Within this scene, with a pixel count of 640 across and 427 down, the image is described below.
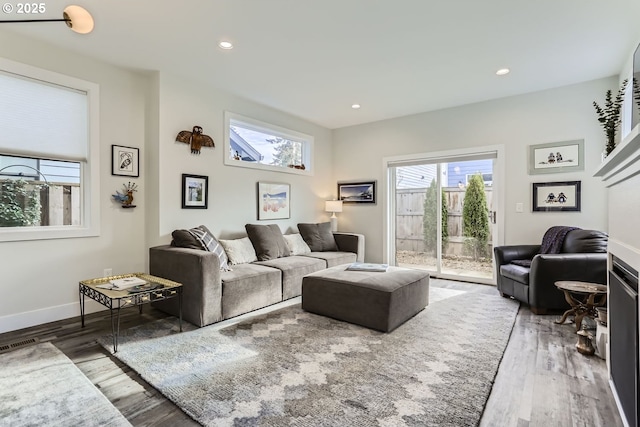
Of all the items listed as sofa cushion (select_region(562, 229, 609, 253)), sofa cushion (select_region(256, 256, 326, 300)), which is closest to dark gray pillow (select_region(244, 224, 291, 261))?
sofa cushion (select_region(256, 256, 326, 300))

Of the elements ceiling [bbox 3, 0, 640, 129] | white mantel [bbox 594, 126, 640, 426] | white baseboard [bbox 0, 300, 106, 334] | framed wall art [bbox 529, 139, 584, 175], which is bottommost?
white baseboard [bbox 0, 300, 106, 334]

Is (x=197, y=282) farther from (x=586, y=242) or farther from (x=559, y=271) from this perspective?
(x=586, y=242)

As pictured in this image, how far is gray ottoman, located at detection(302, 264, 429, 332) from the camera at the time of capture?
2736 mm

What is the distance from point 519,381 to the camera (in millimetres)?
1965

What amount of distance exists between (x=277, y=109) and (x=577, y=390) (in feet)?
15.0

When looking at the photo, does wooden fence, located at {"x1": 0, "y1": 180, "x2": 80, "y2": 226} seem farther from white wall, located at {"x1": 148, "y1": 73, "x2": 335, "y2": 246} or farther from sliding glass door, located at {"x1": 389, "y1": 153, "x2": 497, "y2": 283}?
sliding glass door, located at {"x1": 389, "y1": 153, "x2": 497, "y2": 283}

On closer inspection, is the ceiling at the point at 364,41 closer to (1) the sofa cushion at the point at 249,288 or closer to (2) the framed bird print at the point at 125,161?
(2) the framed bird print at the point at 125,161

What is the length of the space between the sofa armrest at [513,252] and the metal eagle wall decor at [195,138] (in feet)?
12.8

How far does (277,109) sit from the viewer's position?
16.0 feet

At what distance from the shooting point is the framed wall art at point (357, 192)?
5593 millimetres

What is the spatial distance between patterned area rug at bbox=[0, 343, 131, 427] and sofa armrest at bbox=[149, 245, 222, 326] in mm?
922

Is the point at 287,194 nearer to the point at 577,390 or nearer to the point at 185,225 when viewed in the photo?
the point at 185,225

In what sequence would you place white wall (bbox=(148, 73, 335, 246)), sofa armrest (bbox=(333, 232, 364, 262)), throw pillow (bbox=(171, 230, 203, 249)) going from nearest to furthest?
throw pillow (bbox=(171, 230, 203, 249)) → white wall (bbox=(148, 73, 335, 246)) → sofa armrest (bbox=(333, 232, 364, 262))

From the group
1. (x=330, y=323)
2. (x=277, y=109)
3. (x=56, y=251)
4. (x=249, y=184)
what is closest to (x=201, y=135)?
(x=249, y=184)
